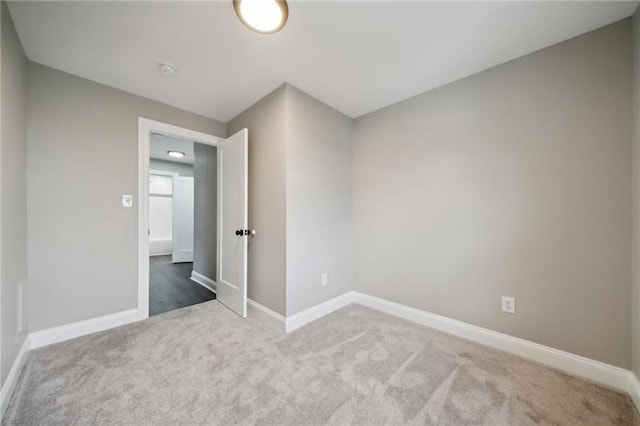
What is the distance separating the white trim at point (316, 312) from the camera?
7.03 feet

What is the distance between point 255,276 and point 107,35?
231 centimetres

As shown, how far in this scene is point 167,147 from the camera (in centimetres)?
449

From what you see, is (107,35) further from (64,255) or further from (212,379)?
(212,379)

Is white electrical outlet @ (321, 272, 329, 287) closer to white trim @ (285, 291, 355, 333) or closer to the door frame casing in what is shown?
white trim @ (285, 291, 355, 333)

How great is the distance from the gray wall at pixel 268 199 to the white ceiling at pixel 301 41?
1.04 ft

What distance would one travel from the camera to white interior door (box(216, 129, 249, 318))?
2.44 metres

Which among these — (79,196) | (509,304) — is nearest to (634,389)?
(509,304)

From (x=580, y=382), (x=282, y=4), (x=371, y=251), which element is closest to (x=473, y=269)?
(x=580, y=382)

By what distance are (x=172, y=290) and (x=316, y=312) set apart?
233 centimetres

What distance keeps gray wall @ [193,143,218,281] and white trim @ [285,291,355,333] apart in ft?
6.12

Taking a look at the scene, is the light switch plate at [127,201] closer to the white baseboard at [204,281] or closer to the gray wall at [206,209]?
the gray wall at [206,209]

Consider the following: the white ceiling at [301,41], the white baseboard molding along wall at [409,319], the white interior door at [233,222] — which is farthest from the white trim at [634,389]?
the white interior door at [233,222]

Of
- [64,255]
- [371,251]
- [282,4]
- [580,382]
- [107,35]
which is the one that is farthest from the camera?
[371,251]

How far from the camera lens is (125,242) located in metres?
2.26
